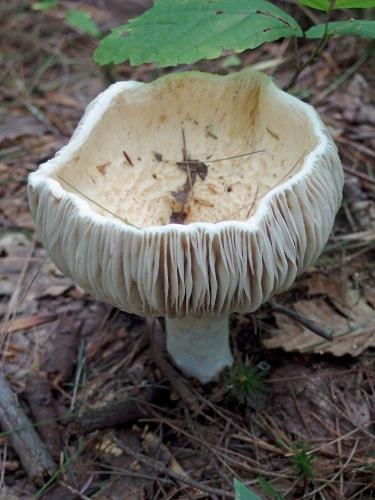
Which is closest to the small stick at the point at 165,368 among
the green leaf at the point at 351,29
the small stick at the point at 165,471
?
the small stick at the point at 165,471

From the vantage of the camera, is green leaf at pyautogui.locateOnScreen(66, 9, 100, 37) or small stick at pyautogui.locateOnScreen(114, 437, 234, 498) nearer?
small stick at pyautogui.locateOnScreen(114, 437, 234, 498)

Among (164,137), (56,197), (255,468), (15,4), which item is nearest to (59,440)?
(255,468)

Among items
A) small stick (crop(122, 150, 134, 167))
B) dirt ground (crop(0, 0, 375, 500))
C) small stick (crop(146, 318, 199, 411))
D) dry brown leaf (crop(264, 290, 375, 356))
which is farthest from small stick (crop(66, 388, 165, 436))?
small stick (crop(122, 150, 134, 167))

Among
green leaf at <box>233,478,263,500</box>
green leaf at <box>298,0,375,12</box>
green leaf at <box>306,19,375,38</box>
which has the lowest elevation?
green leaf at <box>233,478,263,500</box>

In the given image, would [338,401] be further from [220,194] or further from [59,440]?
[59,440]

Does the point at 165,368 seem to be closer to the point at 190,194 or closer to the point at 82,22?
the point at 190,194

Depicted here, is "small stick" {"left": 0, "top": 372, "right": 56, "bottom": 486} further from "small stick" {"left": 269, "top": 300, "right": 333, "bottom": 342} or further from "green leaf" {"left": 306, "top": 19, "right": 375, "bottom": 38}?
"green leaf" {"left": 306, "top": 19, "right": 375, "bottom": 38}

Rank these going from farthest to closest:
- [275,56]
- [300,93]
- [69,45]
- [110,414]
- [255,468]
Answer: [69,45]
[275,56]
[300,93]
[110,414]
[255,468]

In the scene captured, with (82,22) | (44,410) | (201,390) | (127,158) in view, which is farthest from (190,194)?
(82,22)
